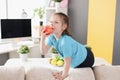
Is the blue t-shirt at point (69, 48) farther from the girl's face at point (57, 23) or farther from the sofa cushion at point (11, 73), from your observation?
the sofa cushion at point (11, 73)

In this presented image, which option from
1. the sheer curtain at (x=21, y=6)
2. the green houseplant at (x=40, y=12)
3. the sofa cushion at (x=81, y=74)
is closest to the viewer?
the sofa cushion at (x=81, y=74)

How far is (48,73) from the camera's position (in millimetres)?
1947

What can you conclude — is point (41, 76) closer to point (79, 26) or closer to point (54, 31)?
point (54, 31)

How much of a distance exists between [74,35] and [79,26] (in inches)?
8.0

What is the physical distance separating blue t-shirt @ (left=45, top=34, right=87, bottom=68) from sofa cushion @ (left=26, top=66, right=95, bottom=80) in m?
Result: 0.12

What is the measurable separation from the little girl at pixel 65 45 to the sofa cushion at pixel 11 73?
0.29m

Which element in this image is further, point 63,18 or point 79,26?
point 79,26

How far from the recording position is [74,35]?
4.18 meters

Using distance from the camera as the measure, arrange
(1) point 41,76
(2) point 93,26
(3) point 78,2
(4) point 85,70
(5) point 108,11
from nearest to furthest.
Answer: (1) point 41,76
(4) point 85,70
(5) point 108,11
(2) point 93,26
(3) point 78,2

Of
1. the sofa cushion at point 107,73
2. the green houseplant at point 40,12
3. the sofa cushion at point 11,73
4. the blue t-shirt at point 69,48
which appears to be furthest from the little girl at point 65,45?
the green houseplant at point 40,12

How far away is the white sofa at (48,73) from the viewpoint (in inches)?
75.2

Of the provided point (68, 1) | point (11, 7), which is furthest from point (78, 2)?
point (11, 7)

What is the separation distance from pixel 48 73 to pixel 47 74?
1cm

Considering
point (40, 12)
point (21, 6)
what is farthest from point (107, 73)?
point (21, 6)
